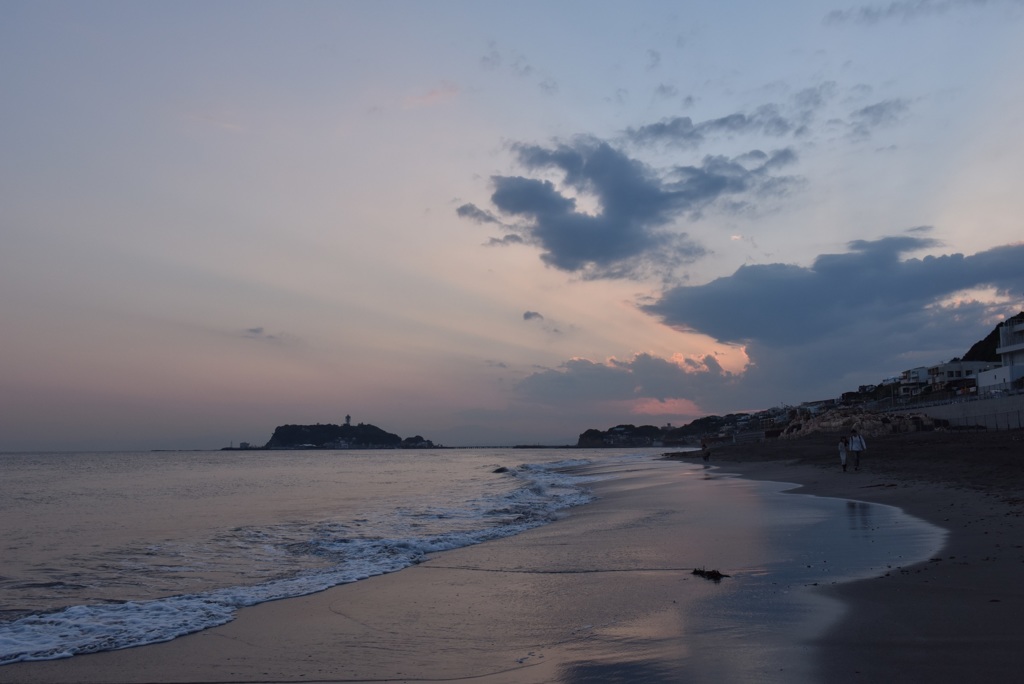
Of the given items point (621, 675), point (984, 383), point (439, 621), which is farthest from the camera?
point (984, 383)

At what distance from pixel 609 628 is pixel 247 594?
19.9 feet

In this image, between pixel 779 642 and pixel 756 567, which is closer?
pixel 779 642

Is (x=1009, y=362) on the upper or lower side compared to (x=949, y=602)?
upper

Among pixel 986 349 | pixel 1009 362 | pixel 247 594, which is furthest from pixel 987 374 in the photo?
pixel 247 594

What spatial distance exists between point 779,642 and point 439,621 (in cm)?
401

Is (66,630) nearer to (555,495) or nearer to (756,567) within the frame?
(756,567)

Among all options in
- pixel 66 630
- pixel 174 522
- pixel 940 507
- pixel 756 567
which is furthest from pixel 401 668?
pixel 174 522

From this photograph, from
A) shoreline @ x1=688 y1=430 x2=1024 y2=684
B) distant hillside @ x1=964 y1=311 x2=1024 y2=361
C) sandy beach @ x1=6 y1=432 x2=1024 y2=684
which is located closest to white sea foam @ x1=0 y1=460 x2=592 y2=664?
sandy beach @ x1=6 y1=432 x2=1024 y2=684

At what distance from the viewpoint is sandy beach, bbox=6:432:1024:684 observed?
243 inches

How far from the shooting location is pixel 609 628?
782 centimetres

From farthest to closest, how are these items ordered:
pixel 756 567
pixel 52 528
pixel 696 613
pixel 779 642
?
pixel 52 528
pixel 756 567
pixel 696 613
pixel 779 642

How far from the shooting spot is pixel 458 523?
20.4m

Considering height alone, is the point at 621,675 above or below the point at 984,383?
below

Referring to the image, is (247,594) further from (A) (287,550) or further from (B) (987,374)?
(B) (987,374)
